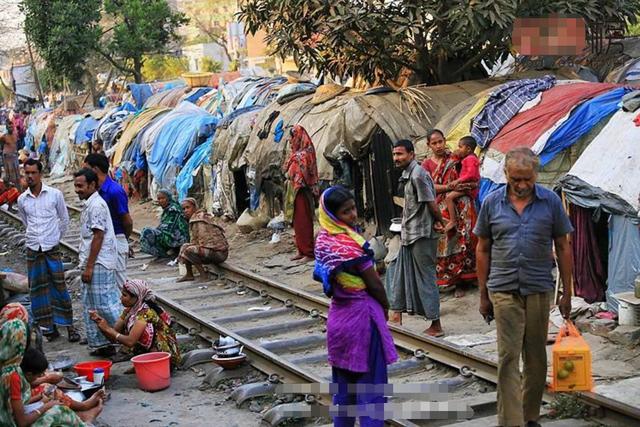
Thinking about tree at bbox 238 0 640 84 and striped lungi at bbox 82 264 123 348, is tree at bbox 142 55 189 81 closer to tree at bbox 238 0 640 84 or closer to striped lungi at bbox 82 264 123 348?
tree at bbox 238 0 640 84

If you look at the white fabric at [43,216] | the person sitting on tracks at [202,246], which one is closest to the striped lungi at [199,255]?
the person sitting on tracks at [202,246]

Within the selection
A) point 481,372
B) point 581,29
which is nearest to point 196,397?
point 481,372

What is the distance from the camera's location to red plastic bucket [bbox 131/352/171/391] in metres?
7.78

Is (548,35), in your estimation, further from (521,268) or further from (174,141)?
(174,141)

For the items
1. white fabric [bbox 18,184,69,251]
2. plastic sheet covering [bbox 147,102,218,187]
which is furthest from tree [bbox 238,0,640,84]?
white fabric [bbox 18,184,69,251]

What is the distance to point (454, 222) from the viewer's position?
10164mm

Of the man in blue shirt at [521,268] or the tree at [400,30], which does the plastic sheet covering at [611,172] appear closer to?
the man in blue shirt at [521,268]

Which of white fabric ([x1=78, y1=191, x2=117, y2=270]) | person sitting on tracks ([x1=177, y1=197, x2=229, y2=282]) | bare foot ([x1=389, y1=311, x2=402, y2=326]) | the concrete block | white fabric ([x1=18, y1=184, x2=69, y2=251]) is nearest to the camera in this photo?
the concrete block

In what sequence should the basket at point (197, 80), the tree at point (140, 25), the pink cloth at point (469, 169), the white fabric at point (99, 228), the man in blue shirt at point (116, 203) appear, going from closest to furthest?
the white fabric at point (99, 228)
the man in blue shirt at point (116, 203)
the pink cloth at point (469, 169)
the basket at point (197, 80)
the tree at point (140, 25)

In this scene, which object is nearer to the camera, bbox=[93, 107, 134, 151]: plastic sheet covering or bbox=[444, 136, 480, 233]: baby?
bbox=[444, 136, 480, 233]: baby

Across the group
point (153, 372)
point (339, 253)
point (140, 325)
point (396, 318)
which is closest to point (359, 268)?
point (339, 253)

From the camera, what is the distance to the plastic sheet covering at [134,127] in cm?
2202

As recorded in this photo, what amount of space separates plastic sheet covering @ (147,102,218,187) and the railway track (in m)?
6.17

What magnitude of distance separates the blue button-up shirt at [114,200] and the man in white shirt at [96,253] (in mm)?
258
